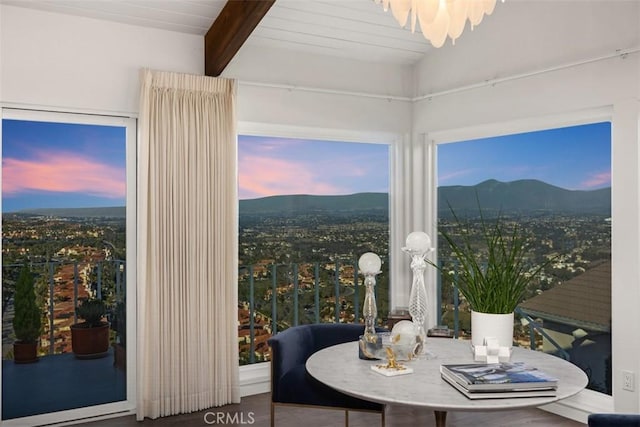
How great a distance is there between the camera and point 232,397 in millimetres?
4344

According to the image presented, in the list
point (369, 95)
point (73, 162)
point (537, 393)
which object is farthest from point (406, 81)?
point (537, 393)

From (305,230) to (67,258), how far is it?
5.94ft

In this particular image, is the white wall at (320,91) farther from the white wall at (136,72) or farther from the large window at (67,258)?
the large window at (67,258)

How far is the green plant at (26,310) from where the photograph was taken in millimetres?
3826

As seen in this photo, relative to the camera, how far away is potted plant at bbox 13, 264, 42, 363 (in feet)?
12.6

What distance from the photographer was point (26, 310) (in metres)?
3.86

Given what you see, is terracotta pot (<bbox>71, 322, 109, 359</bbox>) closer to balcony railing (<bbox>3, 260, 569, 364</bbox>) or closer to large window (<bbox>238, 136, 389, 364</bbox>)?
balcony railing (<bbox>3, 260, 569, 364</bbox>)

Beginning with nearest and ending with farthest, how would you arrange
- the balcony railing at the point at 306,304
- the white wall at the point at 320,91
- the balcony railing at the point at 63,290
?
1. the balcony railing at the point at 63,290
2. the white wall at the point at 320,91
3. the balcony railing at the point at 306,304

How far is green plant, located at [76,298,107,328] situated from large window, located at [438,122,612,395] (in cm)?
282

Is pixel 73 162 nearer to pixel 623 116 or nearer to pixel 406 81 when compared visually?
pixel 406 81

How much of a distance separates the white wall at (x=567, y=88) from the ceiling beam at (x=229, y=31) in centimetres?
181

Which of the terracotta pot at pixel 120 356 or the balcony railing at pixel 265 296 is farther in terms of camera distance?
the terracotta pot at pixel 120 356

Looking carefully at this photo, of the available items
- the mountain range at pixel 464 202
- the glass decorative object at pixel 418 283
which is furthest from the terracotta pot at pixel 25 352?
the glass decorative object at pixel 418 283

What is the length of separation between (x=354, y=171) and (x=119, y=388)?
96.3 inches
